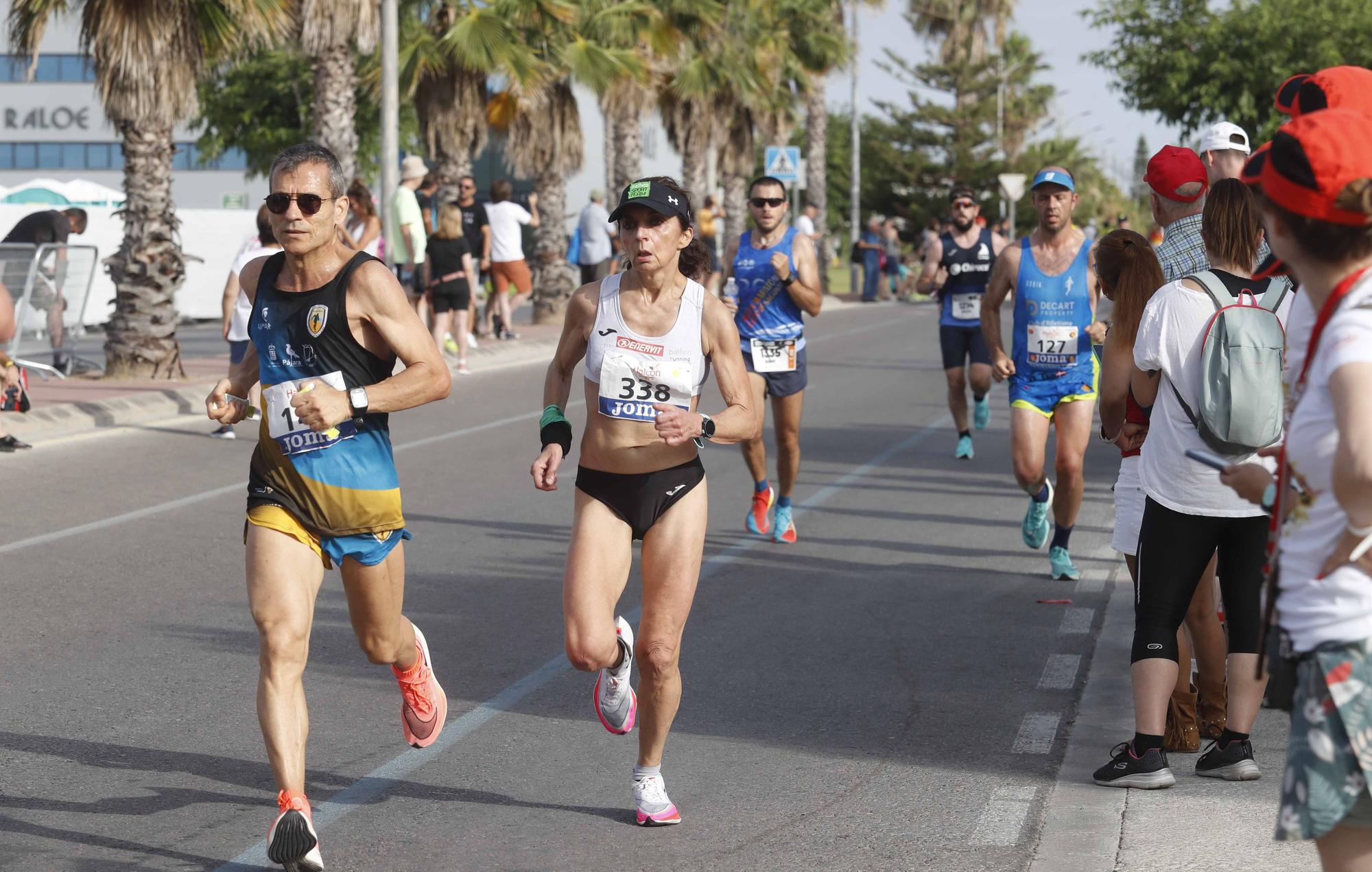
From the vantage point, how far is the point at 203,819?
4926 mm

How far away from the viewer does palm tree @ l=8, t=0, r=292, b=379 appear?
54.4ft

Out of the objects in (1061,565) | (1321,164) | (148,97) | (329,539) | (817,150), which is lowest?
(1061,565)

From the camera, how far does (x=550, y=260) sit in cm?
2872

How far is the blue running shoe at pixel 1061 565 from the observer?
880 centimetres

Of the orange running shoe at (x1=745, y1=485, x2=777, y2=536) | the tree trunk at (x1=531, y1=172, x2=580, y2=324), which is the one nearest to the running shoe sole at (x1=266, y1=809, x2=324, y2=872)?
the orange running shoe at (x1=745, y1=485, x2=777, y2=536)

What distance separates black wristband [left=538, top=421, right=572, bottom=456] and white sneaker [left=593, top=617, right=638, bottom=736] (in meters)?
0.56

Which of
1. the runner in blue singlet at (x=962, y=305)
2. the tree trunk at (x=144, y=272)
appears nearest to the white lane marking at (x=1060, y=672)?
the runner in blue singlet at (x=962, y=305)

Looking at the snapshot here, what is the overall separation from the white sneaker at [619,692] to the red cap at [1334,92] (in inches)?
91.5

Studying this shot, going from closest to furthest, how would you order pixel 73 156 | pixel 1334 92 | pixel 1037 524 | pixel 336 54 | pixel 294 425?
pixel 1334 92
pixel 294 425
pixel 1037 524
pixel 336 54
pixel 73 156

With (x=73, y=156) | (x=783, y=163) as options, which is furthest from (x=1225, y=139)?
(x=73, y=156)

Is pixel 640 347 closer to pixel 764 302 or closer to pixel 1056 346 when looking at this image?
pixel 1056 346

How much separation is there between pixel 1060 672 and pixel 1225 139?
2.14 metres

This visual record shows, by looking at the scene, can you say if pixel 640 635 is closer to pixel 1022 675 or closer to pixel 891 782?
pixel 891 782

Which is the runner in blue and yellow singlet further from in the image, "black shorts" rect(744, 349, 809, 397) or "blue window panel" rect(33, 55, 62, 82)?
"blue window panel" rect(33, 55, 62, 82)
